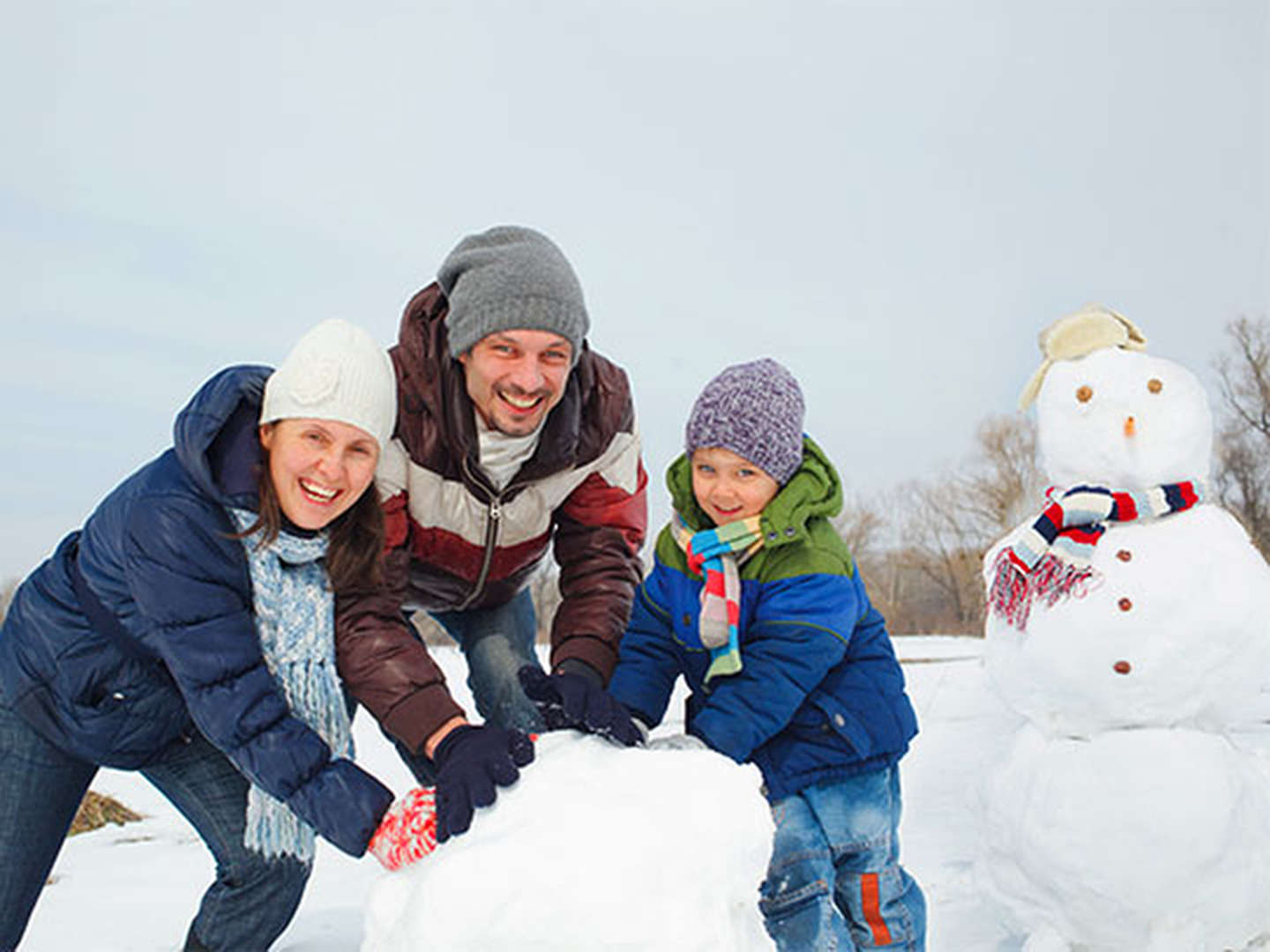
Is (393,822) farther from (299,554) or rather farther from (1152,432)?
(1152,432)

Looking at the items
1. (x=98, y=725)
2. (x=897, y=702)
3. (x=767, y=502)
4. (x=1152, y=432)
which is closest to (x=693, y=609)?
(x=767, y=502)

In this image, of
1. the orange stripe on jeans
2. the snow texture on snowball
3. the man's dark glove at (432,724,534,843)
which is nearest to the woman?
the man's dark glove at (432,724,534,843)

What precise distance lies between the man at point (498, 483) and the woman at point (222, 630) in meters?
0.14

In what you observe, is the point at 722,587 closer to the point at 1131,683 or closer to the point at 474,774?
the point at 474,774

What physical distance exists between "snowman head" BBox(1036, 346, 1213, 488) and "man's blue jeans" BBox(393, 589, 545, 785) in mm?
1774

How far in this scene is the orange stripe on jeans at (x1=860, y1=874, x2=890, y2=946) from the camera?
2551 mm

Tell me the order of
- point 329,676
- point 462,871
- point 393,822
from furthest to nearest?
point 329,676, point 393,822, point 462,871

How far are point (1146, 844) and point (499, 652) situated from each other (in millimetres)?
1926

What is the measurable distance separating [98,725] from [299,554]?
0.61m

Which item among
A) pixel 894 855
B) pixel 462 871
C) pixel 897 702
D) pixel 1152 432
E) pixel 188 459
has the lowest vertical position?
pixel 894 855

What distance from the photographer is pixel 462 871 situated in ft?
5.37

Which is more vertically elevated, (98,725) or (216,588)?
(216,588)

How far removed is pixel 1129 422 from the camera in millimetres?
3383

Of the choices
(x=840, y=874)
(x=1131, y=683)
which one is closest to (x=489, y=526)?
(x=840, y=874)
